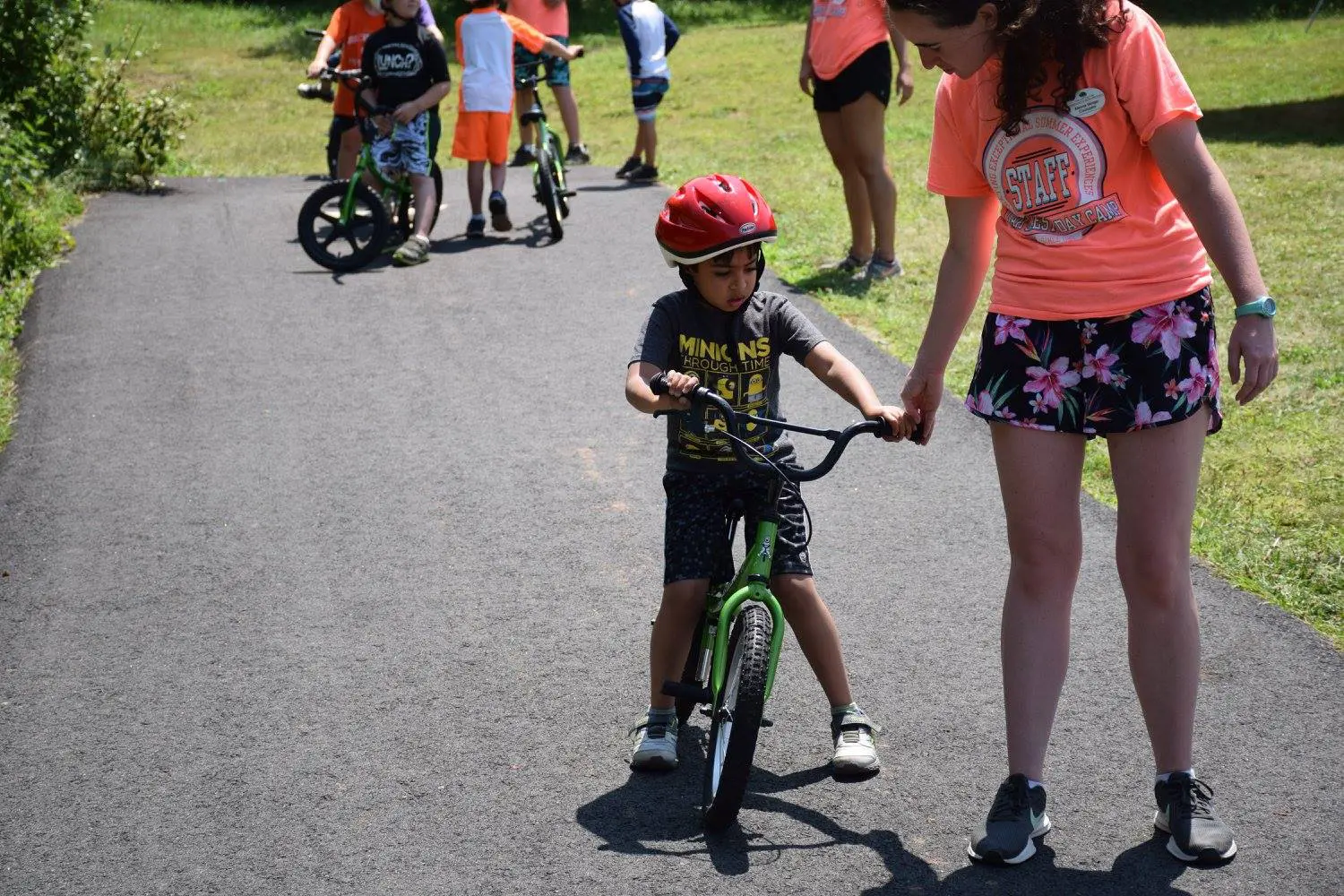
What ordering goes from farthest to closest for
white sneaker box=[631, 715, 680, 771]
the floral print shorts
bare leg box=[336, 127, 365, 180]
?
bare leg box=[336, 127, 365, 180]
white sneaker box=[631, 715, 680, 771]
the floral print shorts

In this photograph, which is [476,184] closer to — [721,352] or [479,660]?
[479,660]

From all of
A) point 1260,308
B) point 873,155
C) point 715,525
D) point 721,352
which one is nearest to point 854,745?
point 715,525

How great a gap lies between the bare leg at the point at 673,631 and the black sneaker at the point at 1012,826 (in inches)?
36.0

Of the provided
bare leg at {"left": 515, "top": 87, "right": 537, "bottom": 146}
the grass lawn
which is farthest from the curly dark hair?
bare leg at {"left": 515, "top": 87, "right": 537, "bottom": 146}

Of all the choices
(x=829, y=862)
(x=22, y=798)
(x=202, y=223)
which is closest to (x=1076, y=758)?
(x=829, y=862)

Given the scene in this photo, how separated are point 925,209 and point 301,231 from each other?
4.58 meters

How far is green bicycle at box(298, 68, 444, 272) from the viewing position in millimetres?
9438

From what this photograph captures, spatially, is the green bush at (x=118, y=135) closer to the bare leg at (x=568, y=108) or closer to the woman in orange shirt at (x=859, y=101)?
the bare leg at (x=568, y=108)

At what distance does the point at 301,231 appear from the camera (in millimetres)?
9516

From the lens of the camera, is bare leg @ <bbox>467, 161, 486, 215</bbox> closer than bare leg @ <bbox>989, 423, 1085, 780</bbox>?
No

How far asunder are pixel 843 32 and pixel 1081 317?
5537 mm

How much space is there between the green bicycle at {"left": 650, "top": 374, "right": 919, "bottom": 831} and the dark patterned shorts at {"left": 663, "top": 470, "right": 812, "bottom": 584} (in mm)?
44

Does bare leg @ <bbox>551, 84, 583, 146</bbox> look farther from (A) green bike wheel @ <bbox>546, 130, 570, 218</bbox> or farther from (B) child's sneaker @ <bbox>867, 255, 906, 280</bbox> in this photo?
(B) child's sneaker @ <bbox>867, 255, 906, 280</bbox>

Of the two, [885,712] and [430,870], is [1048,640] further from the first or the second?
[430,870]
